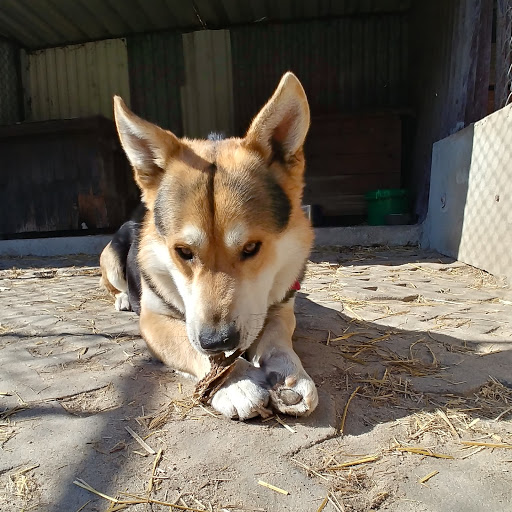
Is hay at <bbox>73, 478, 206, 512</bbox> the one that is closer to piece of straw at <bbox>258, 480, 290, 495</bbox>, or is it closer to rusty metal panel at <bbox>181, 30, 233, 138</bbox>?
piece of straw at <bbox>258, 480, 290, 495</bbox>

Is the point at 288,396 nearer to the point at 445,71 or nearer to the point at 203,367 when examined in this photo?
the point at 203,367

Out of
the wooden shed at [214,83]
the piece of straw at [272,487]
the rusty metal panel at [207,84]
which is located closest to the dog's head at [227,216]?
the piece of straw at [272,487]

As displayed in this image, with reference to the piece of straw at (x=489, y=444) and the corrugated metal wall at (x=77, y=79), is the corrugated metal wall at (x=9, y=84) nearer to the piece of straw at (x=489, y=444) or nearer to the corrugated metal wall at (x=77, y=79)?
the corrugated metal wall at (x=77, y=79)

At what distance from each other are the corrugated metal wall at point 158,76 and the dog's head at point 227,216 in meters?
8.07

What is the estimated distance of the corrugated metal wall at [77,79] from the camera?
32.7 feet

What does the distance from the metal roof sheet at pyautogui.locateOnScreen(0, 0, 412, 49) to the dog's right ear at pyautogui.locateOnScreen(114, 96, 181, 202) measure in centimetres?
747

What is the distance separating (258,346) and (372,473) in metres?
0.84

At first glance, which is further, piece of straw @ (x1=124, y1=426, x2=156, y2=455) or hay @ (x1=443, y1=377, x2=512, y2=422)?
hay @ (x1=443, y1=377, x2=512, y2=422)

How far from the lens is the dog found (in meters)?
1.75

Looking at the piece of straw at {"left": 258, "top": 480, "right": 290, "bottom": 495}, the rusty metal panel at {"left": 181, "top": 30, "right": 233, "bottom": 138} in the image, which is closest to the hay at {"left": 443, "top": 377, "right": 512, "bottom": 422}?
the piece of straw at {"left": 258, "top": 480, "right": 290, "bottom": 495}

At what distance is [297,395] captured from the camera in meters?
1.70

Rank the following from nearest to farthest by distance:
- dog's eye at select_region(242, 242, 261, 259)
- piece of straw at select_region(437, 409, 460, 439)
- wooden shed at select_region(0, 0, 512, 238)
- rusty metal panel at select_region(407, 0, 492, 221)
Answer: piece of straw at select_region(437, 409, 460, 439), dog's eye at select_region(242, 242, 261, 259), rusty metal panel at select_region(407, 0, 492, 221), wooden shed at select_region(0, 0, 512, 238)

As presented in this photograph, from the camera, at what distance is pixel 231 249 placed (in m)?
1.95

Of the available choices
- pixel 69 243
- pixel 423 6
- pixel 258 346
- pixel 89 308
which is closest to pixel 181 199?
pixel 258 346
